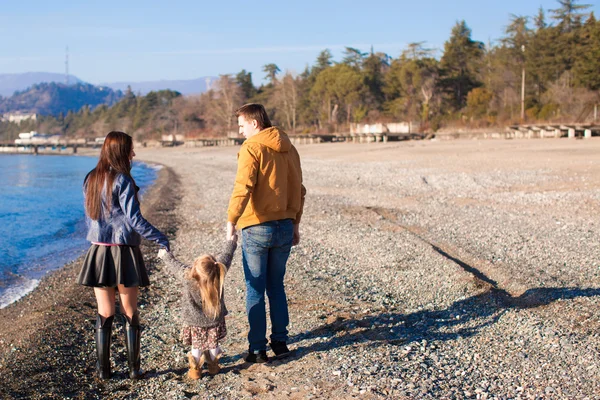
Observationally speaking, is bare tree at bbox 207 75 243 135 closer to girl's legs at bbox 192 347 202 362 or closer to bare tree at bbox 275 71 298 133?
bare tree at bbox 275 71 298 133

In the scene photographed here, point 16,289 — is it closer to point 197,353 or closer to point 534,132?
point 197,353

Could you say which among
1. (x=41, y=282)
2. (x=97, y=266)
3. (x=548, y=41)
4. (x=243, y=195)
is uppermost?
(x=548, y=41)

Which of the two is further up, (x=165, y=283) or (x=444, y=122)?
(x=444, y=122)

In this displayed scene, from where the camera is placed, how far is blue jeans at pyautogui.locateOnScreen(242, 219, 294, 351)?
4602 mm

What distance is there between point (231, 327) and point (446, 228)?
603 cm

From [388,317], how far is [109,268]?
8.99 feet

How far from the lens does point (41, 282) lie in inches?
392

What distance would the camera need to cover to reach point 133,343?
4.61m

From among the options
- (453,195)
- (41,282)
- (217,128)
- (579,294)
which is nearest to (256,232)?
(579,294)

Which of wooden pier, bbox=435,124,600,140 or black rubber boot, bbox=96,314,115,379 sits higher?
wooden pier, bbox=435,124,600,140

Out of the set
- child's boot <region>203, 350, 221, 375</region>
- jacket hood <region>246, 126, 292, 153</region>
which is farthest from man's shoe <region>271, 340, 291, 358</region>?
jacket hood <region>246, 126, 292, 153</region>

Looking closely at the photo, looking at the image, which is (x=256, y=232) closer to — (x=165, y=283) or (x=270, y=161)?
(x=270, y=161)

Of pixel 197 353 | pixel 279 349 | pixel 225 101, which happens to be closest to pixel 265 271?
pixel 279 349

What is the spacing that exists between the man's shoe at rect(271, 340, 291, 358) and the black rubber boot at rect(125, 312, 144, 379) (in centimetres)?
102
